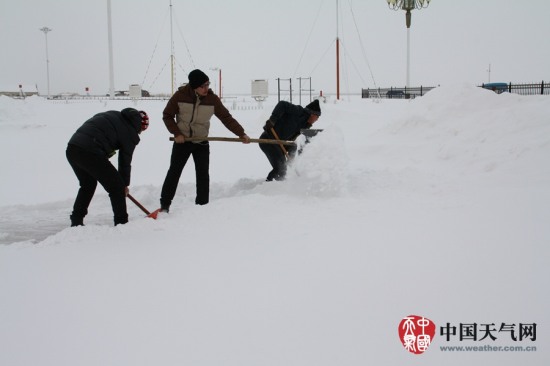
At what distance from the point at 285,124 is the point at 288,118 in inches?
3.2

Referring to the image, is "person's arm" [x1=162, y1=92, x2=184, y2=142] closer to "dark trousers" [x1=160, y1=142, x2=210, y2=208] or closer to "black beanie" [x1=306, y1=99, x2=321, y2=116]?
"dark trousers" [x1=160, y1=142, x2=210, y2=208]

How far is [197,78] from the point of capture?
15.3 ft

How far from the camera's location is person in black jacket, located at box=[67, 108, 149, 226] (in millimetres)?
4148

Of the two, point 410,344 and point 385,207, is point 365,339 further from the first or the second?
point 385,207

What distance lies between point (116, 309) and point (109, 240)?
132 centimetres

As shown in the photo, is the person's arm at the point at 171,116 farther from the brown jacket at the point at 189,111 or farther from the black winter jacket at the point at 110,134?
the black winter jacket at the point at 110,134

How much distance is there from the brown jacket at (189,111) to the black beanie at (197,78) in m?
0.14

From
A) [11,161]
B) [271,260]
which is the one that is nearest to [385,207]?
[271,260]

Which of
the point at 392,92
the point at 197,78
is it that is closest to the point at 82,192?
the point at 197,78

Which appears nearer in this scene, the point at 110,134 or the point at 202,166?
the point at 110,134

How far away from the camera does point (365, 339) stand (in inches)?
91.4

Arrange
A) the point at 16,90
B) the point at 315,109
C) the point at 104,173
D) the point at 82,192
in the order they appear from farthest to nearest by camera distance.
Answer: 1. the point at 16,90
2. the point at 315,109
3. the point at 82,192
4. the point at 104,173

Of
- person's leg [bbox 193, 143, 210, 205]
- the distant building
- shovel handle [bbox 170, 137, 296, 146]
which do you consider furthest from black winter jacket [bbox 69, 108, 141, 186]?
the distant building

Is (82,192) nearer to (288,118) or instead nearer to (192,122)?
(192,122)
